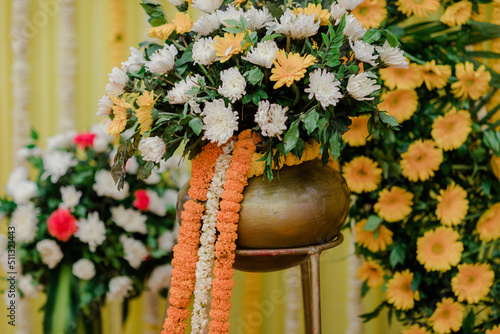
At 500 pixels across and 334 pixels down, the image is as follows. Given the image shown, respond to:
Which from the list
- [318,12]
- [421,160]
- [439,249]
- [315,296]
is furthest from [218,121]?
[439,249]

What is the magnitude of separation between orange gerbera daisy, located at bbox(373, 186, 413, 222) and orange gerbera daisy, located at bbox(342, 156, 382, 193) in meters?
0.04

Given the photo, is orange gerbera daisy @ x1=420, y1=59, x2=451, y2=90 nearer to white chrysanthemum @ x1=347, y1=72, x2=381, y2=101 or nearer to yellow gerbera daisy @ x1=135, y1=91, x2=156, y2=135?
white chrysanthemum @ x1=347, y1=72, x2=381, y2=101

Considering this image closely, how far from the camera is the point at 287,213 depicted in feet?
2.59

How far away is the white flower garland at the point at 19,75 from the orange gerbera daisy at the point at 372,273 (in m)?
1.35

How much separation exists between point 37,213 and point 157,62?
0.80m

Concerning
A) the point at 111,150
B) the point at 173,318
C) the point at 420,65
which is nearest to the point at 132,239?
the point at 111,150

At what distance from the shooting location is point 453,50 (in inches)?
47.0

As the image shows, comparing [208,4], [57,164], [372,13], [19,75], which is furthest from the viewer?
[19,75]

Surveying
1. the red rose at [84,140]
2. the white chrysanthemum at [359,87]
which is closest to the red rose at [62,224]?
the red rose at [84,140]

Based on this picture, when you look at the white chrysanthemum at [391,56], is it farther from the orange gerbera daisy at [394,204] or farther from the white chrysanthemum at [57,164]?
the white chrysanthemum at [57,164]

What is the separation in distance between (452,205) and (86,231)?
106cm

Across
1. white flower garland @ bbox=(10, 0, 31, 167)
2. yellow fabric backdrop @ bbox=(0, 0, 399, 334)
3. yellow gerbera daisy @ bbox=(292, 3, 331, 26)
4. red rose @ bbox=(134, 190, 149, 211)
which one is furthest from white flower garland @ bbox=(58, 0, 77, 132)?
yellow gerbera daisy @ bbox=(292, 3, 331, 26)

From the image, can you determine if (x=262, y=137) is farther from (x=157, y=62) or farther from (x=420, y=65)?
(x=420, y=65)

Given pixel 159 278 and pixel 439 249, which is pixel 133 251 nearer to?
pixel 159 278
